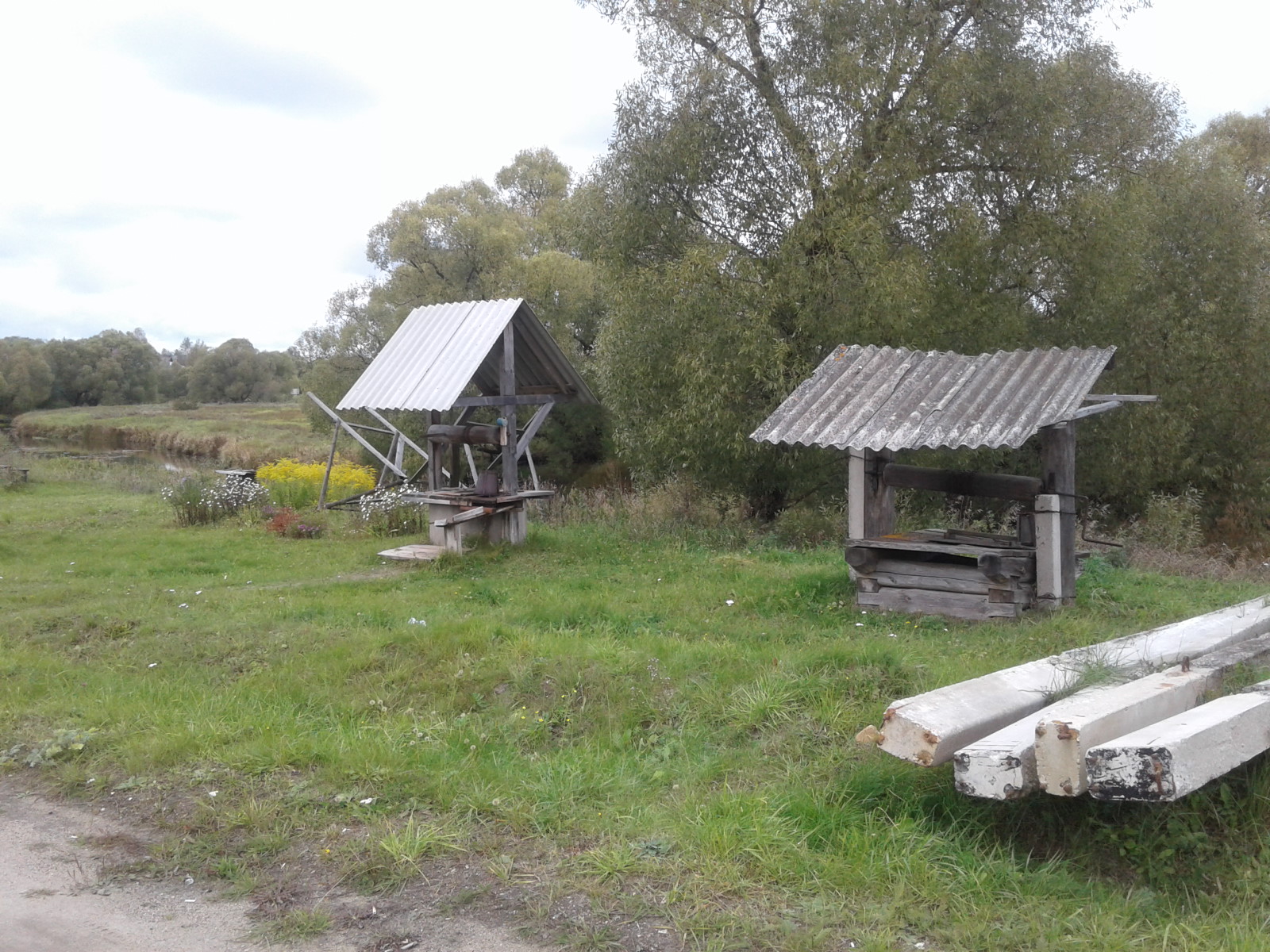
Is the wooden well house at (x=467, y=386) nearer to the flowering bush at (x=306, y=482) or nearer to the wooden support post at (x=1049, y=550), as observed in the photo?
the flowering bush at (x=306, y=482)

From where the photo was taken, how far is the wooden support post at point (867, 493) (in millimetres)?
10164

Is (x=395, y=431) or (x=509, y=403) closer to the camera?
(x=509, y=403)

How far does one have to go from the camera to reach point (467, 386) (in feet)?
46.5

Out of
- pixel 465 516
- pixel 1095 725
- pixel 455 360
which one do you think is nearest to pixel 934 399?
pixel 1095 725

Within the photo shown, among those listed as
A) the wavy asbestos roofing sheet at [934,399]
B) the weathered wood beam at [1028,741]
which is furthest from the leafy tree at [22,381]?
the weathered wood beam at [1028,741]

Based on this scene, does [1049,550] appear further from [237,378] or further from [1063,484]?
[237,378]

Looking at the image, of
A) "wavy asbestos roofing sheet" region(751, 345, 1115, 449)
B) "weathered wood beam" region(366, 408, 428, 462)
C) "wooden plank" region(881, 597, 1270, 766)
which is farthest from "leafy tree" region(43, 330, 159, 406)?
"wooden plank" region(881, 597, 1270, 766)

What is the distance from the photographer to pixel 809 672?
6.91 m

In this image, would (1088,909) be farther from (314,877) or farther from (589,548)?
(589,548)

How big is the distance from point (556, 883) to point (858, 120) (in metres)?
15.5

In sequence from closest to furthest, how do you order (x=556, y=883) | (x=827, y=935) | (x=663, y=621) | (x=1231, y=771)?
(x=827, y=935)
(x=556, y=883)
(x=1231, y=771)
(x=663, y=621)

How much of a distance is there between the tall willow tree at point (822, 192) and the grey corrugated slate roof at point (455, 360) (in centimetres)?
290

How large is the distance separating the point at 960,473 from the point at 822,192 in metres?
8.38

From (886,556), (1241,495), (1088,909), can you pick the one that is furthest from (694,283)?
(1088,909)
